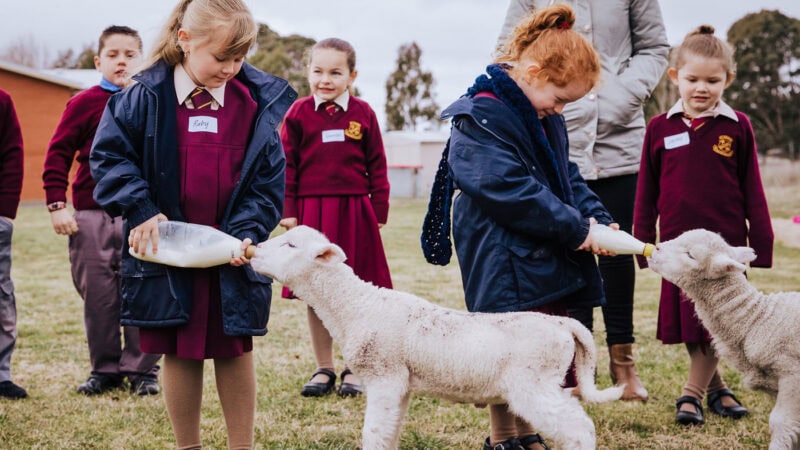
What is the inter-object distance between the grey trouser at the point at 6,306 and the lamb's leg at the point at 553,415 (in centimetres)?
400

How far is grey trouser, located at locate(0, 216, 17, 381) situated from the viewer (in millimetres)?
5582

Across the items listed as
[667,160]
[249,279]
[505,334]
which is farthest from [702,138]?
[249,279]

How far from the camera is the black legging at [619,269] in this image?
17.5ft

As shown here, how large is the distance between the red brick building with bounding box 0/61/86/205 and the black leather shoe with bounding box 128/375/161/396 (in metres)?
28.9

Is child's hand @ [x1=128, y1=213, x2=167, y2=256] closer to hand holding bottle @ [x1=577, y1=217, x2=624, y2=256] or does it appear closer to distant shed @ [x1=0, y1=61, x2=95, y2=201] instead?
hand holding bottle @ [x1=577, y1=217, x2=624, y2=256]

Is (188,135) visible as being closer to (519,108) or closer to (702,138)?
(519,108)

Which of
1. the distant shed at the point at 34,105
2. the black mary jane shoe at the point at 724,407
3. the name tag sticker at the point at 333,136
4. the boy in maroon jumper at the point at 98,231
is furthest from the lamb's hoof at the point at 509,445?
the distant shed at the point at 34,105

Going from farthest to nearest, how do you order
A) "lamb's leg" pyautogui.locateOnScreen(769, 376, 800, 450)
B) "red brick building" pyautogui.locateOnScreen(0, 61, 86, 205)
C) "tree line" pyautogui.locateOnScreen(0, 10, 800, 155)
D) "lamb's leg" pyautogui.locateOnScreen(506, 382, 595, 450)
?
"tree line" pyautogui.locateOnScreen(0, 10, 800, 155), "red brick building" pyautogui.locateOnScreen(0, 61, 86, 205), "lamb's leg" pyautogui.locateOnScreen(769, 376, 800, 450), "lamb's leg" pyautogui.locateOnScreen(506, 382, 595, 450)

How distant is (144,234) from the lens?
3.33m

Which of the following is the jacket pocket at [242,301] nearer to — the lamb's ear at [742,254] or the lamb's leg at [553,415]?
the lamb's leg at [553,415]

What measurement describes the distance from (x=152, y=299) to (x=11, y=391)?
2.70 meters

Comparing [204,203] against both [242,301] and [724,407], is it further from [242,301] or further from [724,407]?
[724,407]

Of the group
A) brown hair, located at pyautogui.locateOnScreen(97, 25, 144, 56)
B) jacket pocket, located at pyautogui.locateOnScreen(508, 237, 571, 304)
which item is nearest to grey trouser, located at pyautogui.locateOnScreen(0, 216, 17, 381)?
brown hair, located at pyautogui.locateOnScreen(97, 25, 144, 56)

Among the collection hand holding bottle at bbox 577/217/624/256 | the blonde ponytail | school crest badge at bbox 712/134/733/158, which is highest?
the blonde ponytail
